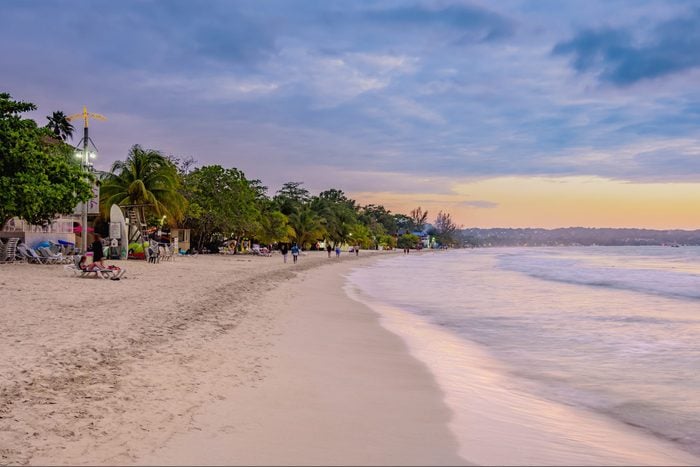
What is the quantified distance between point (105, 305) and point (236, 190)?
4060 cm

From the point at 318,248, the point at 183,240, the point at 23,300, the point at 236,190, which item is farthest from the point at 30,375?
the point at 318,248

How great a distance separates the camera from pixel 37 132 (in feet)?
78.3

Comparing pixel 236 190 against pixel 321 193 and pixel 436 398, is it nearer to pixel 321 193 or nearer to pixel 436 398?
pixel 436 398

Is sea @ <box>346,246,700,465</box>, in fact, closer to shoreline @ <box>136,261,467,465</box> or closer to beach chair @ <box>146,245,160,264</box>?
shoreline @ <box>136,261,467,465</box>

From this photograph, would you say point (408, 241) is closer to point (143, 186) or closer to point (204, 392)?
point (143, 186)

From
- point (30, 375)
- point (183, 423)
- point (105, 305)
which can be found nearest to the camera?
point (183, 423)

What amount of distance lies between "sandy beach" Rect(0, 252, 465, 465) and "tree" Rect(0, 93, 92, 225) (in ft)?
38.8

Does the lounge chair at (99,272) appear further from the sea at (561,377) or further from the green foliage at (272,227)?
the green foliage at (272,227)

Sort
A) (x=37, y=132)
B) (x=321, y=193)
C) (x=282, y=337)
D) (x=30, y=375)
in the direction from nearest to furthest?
(x=30, y=375) < (x=282, y=337) < (x=37, y=132) < (x=321, y=193)

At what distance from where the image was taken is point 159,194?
3888 centimetres

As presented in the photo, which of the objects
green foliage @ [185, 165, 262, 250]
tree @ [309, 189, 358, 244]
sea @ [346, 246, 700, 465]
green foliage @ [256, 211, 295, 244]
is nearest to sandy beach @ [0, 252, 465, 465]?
sea @ [346, 246, 700, 465]

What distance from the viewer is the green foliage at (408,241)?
503 ft

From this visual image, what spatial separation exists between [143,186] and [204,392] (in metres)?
34.8

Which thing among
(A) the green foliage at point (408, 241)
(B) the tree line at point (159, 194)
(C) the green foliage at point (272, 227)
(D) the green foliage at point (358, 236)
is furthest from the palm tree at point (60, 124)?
(A) the green foliage at point (408, 241)
